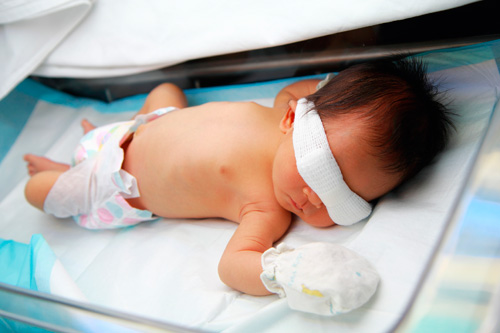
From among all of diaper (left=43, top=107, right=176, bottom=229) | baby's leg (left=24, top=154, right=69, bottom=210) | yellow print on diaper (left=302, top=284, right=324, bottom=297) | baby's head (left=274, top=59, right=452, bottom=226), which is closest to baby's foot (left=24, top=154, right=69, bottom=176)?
baby's leg (left=24, top=154, right=69, bottom=210)

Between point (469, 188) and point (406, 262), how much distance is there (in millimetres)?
240

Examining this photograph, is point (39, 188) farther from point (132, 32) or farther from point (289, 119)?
point (289, 119)

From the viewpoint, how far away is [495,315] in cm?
44

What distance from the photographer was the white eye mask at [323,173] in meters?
0.81

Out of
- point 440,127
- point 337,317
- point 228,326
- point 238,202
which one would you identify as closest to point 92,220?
point 238,202

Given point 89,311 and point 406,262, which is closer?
point 89,311

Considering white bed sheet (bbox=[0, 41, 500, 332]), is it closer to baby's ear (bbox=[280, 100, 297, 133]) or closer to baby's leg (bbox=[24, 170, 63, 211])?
baby's leg (bbox=[24, 170, 63, 211])

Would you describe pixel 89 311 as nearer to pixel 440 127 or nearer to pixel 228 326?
pixel 228 326

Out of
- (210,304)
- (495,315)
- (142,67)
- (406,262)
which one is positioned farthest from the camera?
(142,67)

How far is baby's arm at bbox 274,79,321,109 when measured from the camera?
1142 millimetres

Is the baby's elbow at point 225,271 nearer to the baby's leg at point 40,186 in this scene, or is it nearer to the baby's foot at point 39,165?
the baby's leg at point 40,186

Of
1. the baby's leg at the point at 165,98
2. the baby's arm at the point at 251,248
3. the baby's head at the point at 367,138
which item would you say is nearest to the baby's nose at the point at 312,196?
the baby's head at the point at 367,138

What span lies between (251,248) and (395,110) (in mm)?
→ 386

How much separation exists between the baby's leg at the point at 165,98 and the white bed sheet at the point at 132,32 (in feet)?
0.24
